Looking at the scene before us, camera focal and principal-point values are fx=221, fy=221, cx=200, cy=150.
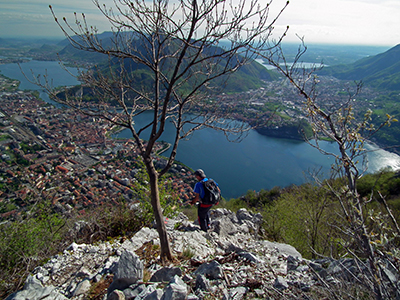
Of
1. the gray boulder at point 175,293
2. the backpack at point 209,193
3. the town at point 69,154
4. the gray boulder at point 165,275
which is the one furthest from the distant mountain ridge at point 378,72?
the gray boulder at point 175,293

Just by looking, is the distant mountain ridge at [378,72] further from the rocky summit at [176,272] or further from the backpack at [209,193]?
the rocky summit at [176,272]

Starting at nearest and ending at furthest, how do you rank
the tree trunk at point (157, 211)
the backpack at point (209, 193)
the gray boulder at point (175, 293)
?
1. the gray boulder at point (175, 293)
2. the tree trunk at point (157, 211)
3. the backpack at point (209, 193)

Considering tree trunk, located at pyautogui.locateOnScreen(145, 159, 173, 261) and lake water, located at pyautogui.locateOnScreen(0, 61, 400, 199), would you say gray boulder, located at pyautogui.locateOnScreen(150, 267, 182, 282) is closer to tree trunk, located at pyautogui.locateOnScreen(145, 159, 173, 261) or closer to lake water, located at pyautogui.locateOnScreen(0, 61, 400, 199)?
tree trunk, located at pyautogui.locateOnScreen(145, 159, 173, 261)

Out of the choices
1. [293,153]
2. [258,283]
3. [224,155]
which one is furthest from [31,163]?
[293,153]

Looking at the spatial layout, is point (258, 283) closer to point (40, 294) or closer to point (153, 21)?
point (40, 294)

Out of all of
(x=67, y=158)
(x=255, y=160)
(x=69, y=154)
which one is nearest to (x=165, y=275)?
(x=67, y=158)

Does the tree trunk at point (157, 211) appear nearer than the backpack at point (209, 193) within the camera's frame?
Yes
